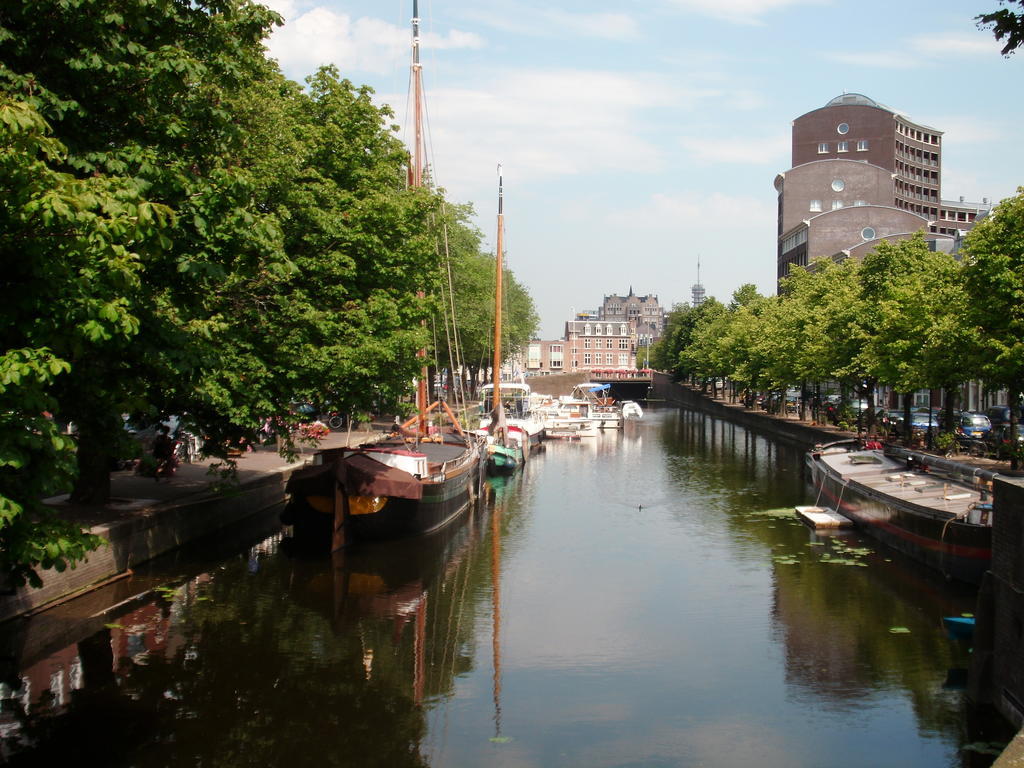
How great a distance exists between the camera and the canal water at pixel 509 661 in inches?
519

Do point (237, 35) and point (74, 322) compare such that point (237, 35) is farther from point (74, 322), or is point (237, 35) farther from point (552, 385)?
point (552, 385)

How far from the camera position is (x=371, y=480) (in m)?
25.4

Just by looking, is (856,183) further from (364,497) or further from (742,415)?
(364,497)

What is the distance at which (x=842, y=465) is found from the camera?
1361 inches

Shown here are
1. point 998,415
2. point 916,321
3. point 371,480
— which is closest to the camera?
point 371,480

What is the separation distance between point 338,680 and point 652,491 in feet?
83.9

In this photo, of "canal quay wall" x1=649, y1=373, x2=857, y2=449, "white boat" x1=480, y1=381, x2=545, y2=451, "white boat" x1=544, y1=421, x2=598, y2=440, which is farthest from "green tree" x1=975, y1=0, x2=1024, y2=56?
A: "white boat" x1=544, y1=421, x2=598, y2=440

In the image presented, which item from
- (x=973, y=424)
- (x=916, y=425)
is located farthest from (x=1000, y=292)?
(x=916, y=425)

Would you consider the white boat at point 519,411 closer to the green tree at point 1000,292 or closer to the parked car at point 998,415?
the parked car at point 998,415

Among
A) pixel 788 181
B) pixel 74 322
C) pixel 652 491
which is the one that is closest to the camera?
pixel 74 322

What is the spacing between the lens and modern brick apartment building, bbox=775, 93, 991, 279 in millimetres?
102375

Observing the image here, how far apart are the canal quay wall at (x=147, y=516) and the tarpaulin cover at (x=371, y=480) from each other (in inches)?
107

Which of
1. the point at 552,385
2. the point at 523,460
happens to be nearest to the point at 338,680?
the point at 523,460

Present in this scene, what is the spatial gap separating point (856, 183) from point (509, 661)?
104641 mm
